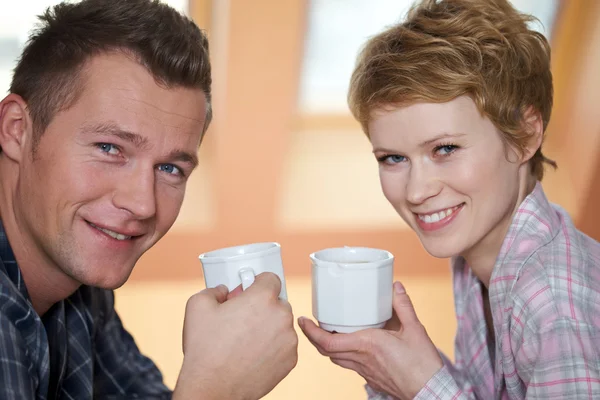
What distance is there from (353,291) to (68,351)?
801 mm

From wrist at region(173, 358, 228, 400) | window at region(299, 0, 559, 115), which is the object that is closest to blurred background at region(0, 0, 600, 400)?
window at region(299, 0, 559, 115)

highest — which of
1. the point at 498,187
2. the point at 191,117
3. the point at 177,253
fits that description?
the point at 191,117

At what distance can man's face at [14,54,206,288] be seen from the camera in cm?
156

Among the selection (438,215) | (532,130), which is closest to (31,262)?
(438,215)

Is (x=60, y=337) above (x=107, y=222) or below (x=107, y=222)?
below

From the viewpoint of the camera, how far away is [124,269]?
5.45ft

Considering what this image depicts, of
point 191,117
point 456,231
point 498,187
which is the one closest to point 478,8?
point 498,187

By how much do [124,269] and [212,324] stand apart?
1.16ft

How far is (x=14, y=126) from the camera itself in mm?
1657

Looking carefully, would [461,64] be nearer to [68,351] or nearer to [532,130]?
[532,130]

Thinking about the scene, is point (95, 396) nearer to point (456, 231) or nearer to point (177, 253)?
point (456, 231)

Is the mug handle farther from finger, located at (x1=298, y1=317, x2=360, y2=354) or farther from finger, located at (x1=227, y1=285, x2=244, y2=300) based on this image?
finger, located at (x1=298, y1=317, x2=360, y2=354)

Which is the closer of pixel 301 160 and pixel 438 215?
pixel 438 215

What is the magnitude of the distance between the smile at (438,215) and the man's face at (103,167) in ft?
2.03
